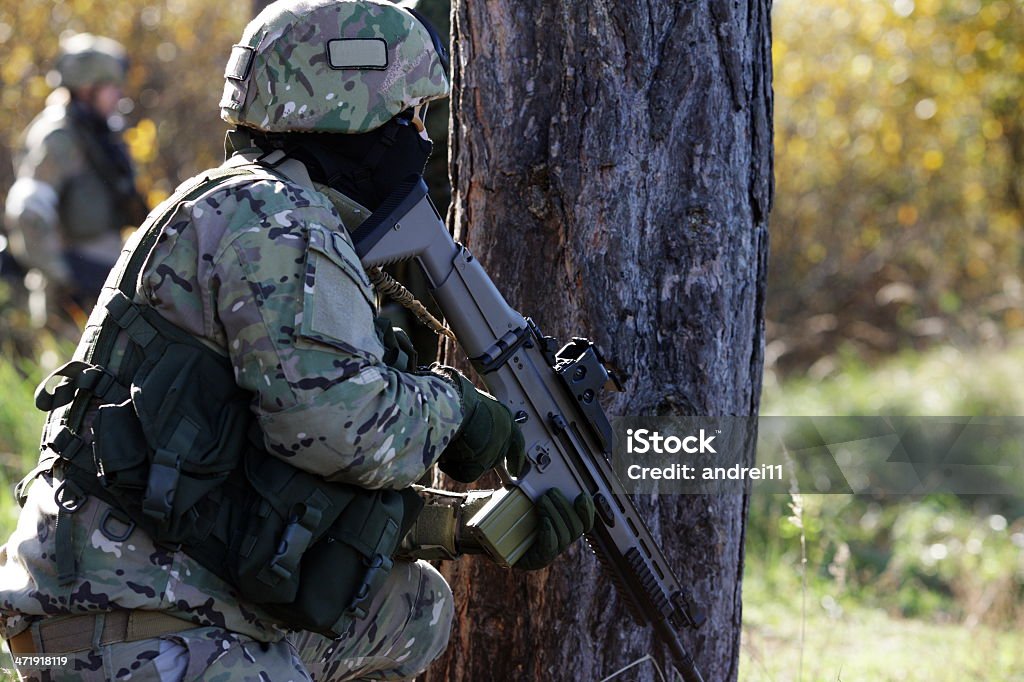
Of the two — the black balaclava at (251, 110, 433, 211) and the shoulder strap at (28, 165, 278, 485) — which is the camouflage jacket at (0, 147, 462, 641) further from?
the black balaclava at (251, 110, 433, 211)

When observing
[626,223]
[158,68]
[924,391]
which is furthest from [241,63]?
[158,68]

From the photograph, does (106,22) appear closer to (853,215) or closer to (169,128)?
(169,128)

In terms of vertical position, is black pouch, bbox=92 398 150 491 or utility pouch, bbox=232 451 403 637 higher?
black pouch, bbox=92 398 150 491

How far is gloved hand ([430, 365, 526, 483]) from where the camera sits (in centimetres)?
212

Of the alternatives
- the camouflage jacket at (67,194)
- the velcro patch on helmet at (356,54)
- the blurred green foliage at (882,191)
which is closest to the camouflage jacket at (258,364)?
the velcro patch on helmet at (356,54)

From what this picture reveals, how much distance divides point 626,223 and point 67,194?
5.30 meters

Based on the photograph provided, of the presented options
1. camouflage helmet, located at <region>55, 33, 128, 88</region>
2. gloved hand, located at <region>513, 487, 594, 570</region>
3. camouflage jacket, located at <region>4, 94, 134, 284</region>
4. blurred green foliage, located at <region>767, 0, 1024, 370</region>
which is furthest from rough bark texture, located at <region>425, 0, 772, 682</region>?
blurred green foliage, located at <region>767, 0, 1024, 370</region>

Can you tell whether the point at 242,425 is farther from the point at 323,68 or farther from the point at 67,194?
the point at 67,194

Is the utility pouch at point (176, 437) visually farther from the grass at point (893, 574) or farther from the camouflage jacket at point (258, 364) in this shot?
the grass at point (893, 574)

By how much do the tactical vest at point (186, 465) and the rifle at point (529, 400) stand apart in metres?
0.37

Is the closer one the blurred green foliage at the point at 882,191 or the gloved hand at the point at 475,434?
the gloved hand at the point at 475,434

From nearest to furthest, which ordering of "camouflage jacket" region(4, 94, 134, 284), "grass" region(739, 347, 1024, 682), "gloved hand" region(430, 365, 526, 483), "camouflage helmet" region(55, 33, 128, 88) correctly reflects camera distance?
1. "gloved hand" region(430, 365, 526, 483)
2. "grass" region(739, 347, 1024, 682)
3. "camouflage jacket" region(4, 94, 134, 284)
4. "camouflage helmet" region(55, 33, 128, 88)

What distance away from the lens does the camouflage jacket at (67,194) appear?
663 cm

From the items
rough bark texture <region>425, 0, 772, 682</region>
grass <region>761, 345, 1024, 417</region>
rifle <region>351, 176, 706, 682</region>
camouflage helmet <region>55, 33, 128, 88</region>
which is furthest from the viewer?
grass <region>761, 345, 1024, 417</region>
